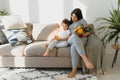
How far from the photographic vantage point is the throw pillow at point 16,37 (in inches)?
138

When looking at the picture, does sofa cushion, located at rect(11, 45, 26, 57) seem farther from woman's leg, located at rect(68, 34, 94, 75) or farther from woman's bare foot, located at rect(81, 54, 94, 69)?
woman's bare foot, located at rect(81, 54, 94, 69)

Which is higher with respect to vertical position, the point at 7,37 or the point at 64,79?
the point at 7,37

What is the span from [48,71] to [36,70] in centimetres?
20

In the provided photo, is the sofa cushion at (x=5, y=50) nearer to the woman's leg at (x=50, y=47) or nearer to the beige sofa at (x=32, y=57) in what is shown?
the beige sofa at (x=32, y=57)

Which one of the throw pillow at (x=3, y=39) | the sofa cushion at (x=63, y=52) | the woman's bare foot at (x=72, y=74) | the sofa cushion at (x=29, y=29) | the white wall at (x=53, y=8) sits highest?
the white wall at (x=53, y=8)

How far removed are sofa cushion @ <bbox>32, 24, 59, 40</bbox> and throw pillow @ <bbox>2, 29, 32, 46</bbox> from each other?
221 millimetres

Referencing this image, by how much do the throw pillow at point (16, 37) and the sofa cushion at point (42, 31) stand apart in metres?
0.22

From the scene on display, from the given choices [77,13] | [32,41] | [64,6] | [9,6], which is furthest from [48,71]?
[9,6]

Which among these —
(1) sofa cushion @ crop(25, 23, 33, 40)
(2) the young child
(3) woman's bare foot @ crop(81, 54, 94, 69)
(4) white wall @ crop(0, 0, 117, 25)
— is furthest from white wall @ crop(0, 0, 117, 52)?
(3) woman's bare foot @ crop(81, 54, 94, 69)

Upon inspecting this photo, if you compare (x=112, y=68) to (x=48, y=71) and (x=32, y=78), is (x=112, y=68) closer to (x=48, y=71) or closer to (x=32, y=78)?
(x=48, y=71)

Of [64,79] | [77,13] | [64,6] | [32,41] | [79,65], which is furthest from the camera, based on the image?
[64,6]

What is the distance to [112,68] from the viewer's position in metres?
3.49

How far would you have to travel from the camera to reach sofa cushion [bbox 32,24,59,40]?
3842 mm

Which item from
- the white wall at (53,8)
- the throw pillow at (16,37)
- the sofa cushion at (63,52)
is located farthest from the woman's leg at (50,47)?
the white wall at (53,8)
